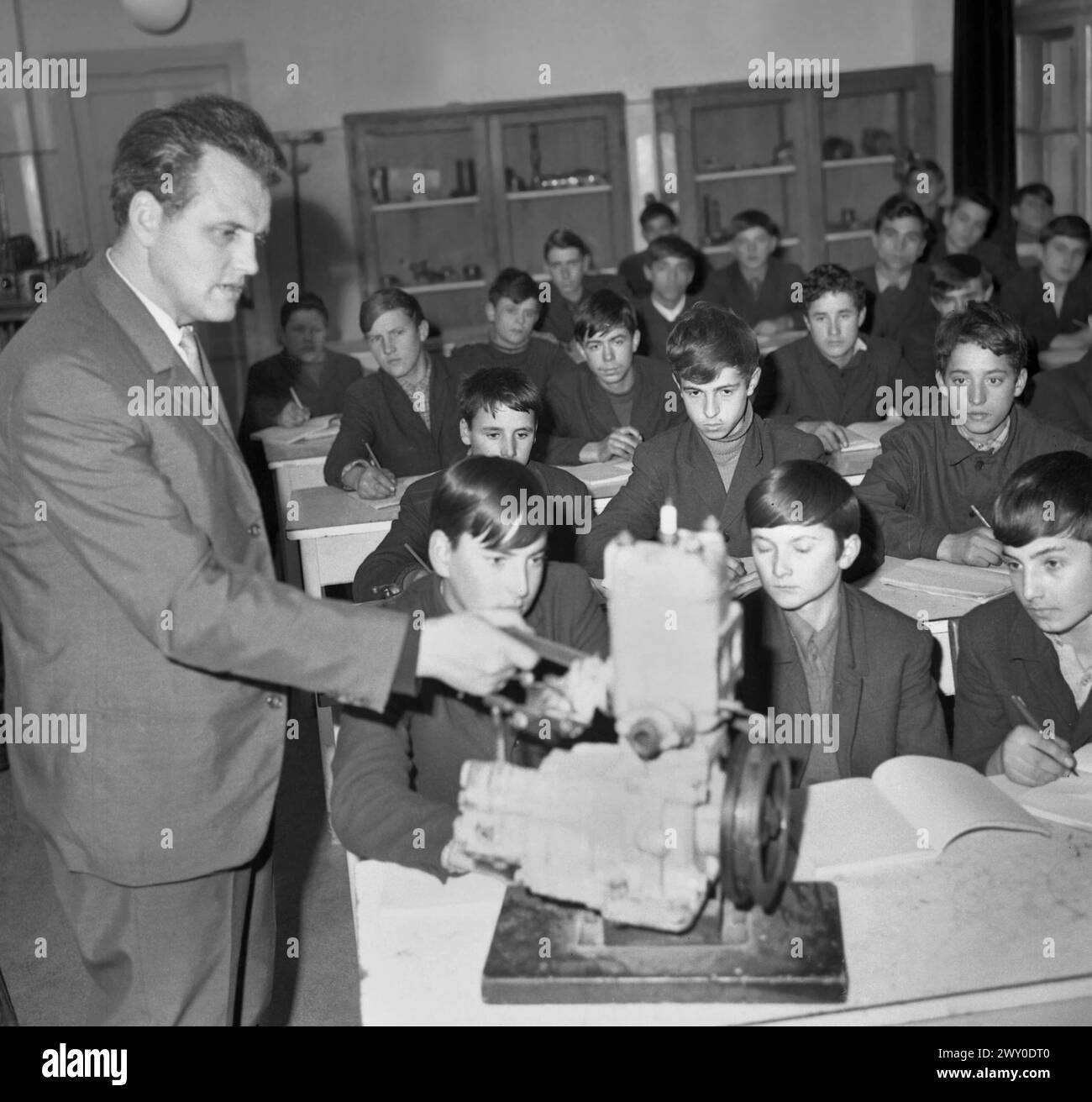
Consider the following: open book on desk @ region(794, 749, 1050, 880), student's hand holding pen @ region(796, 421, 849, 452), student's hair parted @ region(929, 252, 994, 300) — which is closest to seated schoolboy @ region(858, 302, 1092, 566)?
student's hand holding pen @ region(796, 421, 849, 452)

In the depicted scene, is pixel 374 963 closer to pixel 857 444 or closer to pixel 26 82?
pixel 857 444

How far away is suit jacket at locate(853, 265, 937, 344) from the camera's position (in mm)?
6062

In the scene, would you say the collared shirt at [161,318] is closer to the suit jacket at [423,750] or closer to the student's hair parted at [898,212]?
the suit jacket at [423,750]

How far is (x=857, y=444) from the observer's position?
4.12 m

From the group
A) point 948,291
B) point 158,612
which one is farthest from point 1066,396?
point 158,612

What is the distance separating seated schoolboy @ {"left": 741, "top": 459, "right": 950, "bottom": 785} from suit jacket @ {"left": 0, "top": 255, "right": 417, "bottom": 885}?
2.96 feet

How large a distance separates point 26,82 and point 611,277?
350cm

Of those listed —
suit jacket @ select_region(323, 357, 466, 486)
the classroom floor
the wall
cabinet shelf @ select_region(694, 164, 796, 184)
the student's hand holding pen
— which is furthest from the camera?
cabinet shelf @ select_region(694, 164, 796, 184)

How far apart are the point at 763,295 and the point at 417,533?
Answer: 14.0 ft

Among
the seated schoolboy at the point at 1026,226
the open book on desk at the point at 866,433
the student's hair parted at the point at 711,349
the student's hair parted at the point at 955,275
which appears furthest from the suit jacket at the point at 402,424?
the seated schoolboy at the point at 1026,226

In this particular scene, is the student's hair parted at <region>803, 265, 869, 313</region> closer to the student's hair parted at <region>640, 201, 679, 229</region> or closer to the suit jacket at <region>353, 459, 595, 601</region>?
the suit jacket at <region>353, 459, 595, 601</region>

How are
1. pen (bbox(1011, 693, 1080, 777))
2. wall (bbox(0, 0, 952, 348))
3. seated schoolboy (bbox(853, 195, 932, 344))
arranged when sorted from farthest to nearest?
wall (bbox(0, 0, 952, 348))
seated schoolboy (bbox(853, 195, 932, 344))
pen (bbox(1011, 693, 1080, 777))

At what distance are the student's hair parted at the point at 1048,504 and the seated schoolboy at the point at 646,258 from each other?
4.54m

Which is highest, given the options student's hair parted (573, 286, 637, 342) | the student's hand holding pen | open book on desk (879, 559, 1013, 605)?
student's hair parted (573, 286, 637, 342)
